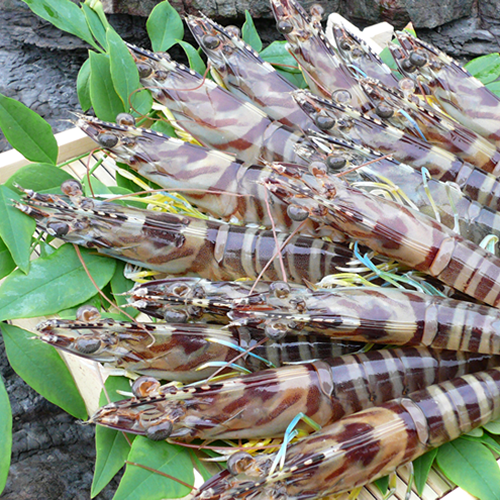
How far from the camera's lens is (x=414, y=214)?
1.94 m

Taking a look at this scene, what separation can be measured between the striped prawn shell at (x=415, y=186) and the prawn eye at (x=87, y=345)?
1004 mm

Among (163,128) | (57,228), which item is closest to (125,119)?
(163,128)

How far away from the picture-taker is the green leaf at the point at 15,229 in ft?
6.60

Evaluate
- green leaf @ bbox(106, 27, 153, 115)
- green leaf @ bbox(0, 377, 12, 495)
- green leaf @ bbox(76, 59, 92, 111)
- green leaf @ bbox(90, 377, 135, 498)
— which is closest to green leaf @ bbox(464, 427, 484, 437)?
green leaf @ bbox(90, 377, 135, 498)

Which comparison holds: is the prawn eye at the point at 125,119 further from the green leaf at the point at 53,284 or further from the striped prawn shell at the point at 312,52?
the striped prawn shell at the point at 312,52

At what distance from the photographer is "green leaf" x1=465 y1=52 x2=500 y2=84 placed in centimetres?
293

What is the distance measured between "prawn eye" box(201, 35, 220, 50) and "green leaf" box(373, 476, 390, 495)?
190 cm

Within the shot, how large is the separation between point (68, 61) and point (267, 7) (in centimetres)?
129

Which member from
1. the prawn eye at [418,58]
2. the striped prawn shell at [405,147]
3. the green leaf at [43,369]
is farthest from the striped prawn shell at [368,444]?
the prawn eye at [418,58]

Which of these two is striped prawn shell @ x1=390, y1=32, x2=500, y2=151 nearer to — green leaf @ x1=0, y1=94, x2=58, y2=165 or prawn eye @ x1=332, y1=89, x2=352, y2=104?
prawn eye @ x1=332, y1=89, x2=352, y2=104

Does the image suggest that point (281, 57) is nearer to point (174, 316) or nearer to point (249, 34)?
point (249, 34)

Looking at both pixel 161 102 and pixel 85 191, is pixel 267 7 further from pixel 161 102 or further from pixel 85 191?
pixel 85 191

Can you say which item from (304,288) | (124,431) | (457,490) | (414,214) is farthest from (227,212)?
(457,490)

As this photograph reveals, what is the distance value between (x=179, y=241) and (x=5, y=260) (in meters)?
0.61
